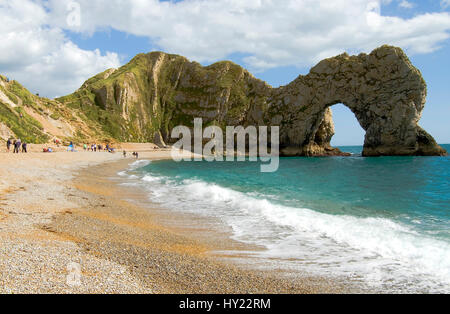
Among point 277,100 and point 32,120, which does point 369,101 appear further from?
point 32,120

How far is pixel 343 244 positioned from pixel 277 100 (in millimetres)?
86602

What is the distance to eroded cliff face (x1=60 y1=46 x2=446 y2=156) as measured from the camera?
237ft

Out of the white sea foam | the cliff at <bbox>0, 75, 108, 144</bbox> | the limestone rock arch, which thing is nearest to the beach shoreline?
the white sea foam

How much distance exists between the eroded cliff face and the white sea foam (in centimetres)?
7217

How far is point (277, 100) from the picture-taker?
92125 millimetres

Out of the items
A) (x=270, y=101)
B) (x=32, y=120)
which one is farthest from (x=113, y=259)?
(x=270, y=101)

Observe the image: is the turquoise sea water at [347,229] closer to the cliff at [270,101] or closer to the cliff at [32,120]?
the cliff at [32,120]

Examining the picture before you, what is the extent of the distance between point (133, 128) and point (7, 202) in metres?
99.8

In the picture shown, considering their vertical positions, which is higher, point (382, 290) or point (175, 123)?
point (175, 123)

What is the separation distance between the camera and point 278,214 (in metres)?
13.9

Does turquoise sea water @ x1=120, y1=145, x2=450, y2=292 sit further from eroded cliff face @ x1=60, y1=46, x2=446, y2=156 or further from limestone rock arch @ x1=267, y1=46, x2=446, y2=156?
eroded cliff face @ x1=60, y1=46, x2=446, y2=156

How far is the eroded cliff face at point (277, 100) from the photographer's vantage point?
72.2m
